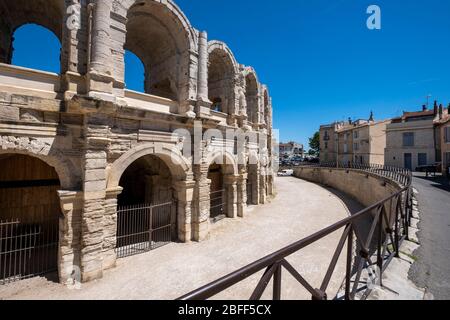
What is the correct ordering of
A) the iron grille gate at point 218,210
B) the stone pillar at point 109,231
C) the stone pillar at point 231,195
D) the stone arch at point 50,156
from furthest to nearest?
the stone pillar at point 231,195, the iron grille gate at point 218,210, the stone pillar at point 109,231, the stone arch at point 50,156

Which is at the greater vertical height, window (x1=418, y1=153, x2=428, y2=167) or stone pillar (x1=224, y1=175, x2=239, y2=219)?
window (x1=418, y1=153, x2=428, y2=167)

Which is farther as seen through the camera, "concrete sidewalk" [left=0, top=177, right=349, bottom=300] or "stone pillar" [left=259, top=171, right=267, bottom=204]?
"stone pillar" [left=259, top=171, right=267, bottom=204]

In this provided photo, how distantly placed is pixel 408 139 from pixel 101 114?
3423 centimetres

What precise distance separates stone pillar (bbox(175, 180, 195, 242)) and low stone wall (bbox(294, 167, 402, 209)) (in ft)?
33.2

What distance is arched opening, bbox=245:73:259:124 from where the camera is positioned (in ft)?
53.1

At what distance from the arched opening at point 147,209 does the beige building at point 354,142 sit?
98.7 feet

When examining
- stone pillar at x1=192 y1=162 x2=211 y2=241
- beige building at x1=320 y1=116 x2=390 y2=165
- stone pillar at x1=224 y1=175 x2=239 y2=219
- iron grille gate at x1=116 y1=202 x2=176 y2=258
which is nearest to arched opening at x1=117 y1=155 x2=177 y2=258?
iron grille gate at x1=116 y1=202 x2=176 y2=258

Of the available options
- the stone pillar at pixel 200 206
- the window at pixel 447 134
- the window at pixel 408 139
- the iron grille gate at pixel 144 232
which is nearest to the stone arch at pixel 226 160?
the stone pillar at pixel 200 206

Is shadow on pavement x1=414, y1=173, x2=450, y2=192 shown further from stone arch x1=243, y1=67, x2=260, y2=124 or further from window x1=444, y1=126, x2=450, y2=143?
stone arch x1=243, y1=67, x2=260, y2=124

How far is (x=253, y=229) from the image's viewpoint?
36.1ft

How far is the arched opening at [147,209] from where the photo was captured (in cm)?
912

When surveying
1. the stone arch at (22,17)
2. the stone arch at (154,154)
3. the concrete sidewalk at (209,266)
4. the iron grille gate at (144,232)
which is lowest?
the concrete sidewalk at (209,266)

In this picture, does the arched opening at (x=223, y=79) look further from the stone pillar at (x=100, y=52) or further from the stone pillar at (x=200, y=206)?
the stone pillar at (x=100, y=52)
